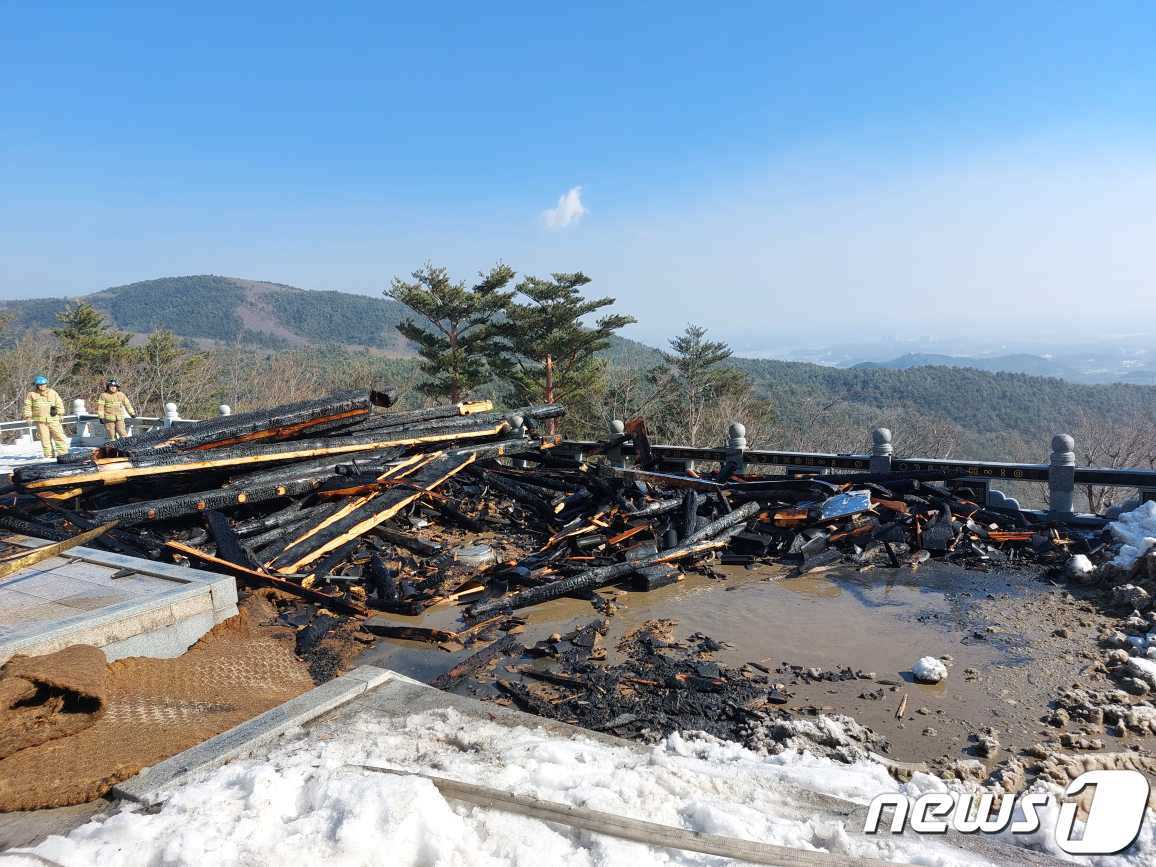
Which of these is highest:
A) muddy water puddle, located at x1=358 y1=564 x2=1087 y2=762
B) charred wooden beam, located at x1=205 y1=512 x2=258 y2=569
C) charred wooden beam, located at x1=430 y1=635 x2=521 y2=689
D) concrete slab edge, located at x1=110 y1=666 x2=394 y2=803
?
charred wooden beam, located at x1=205 y1=512 x2=258 y2=569

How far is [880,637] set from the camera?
746 centimetres

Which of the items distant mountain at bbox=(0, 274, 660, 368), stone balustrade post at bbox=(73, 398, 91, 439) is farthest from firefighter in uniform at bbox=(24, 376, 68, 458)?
distant mountain at bbox=(0, 274, 660, 368)

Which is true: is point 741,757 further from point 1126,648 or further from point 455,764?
point 1126,648

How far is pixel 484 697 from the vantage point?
244 inches

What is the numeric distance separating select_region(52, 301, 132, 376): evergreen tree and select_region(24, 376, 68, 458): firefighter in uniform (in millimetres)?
28677

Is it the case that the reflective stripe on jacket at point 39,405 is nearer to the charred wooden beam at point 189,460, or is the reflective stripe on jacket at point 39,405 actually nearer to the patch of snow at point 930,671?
the charred wooden beam at point 189,460

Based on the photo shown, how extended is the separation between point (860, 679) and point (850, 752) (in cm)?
152

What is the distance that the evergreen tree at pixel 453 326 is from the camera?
3819 cm

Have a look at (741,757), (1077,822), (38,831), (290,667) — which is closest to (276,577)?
(290,667)

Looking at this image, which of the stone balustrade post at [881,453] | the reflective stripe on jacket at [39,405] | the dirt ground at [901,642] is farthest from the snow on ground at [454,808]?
the reflective stripe on jacket at [39,405]

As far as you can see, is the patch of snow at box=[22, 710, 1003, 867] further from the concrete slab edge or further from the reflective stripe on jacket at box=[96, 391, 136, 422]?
the reflective stripe on jacket at box=[96, 391, 136, 422]

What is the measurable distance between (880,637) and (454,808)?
5498mm

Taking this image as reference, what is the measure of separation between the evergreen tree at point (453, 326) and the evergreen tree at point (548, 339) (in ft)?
3.08

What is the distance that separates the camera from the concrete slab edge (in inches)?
145
